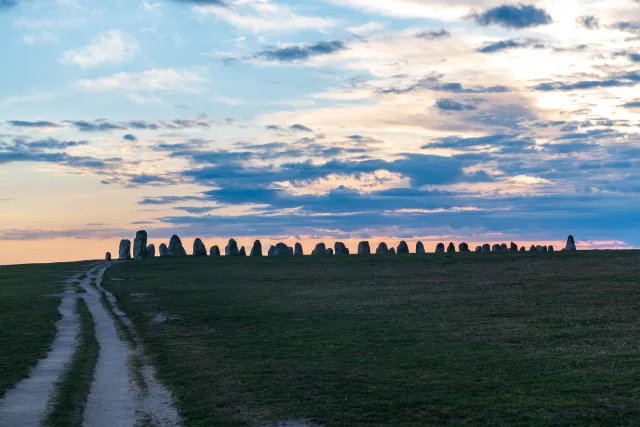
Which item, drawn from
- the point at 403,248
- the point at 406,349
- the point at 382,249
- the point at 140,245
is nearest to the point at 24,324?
the point at 406,349

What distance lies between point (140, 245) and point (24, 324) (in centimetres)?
8069

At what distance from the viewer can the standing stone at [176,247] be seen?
121 meters

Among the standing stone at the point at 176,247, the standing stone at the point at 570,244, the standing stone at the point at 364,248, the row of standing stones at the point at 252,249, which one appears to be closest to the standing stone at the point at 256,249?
the row of standing stones at the point at 252,249

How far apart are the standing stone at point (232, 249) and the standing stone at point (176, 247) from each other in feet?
23.4

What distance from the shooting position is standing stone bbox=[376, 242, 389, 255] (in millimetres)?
114375

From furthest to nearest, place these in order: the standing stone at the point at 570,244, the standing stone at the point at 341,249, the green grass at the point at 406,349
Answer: the standing stone at the point at 341,249
the standing stone at the point at 570,244
the green grass at the point at 406,349

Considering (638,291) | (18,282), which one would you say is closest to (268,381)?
(638,291)

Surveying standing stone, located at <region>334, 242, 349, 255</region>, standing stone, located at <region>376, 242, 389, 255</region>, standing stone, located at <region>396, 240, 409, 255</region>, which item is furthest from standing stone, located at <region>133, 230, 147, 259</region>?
standing stone, located at <region>396, 240, 409, 255</region>

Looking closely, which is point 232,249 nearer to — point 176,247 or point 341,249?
point 176,247

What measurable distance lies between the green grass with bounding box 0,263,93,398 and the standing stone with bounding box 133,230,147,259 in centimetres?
4263

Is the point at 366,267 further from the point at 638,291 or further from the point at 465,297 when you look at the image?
the point at 638,291

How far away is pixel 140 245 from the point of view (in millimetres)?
118875

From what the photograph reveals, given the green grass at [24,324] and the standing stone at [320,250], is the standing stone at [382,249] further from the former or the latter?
the green grass at [24,324]

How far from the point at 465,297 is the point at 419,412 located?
2918 centimetres
